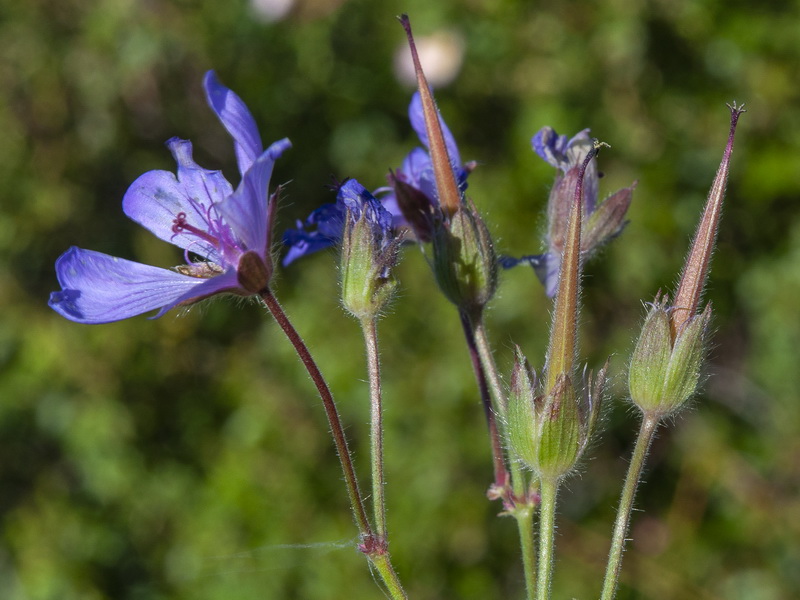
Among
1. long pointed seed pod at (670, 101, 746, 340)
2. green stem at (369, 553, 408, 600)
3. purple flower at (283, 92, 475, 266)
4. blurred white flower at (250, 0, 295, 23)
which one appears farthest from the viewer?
blurred white flower at (250, 0, 295, 23)

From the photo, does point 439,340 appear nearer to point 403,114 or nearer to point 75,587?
point 403,114

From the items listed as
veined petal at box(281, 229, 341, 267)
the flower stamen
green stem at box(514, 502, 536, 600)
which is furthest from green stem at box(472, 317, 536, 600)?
the flower stamen

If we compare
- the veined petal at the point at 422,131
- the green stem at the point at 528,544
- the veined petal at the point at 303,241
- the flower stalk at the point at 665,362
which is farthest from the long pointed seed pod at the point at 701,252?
the veined petal at the point at 303,241

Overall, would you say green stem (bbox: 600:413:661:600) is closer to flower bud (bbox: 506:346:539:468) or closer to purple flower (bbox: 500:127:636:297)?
flower bud (bbox: 506:346:539:468)

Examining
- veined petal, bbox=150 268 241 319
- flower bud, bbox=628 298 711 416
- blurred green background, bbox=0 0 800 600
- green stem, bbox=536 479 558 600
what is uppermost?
blurred green background, bbox=0 0 800 600

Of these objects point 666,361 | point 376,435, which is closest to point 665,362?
point 666,361

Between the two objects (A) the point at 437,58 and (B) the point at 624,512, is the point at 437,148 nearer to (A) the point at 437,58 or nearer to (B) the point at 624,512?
(B) the point at 624,512
